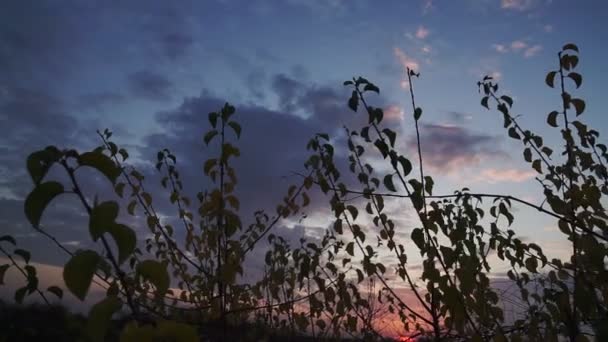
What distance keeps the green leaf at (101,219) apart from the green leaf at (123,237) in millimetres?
15

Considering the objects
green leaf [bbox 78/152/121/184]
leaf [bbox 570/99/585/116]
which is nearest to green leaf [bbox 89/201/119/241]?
green leaf [bbox 78/152/121/184]

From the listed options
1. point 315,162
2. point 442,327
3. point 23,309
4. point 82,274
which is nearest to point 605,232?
point 442,327

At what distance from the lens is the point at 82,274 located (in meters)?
1.14

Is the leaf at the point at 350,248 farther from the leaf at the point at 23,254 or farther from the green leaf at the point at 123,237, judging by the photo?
the green leaf at the point at 123,237

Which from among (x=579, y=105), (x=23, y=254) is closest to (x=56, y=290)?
(x=23, y=254)

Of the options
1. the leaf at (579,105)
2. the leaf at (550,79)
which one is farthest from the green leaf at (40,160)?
the leaf at (579,105)

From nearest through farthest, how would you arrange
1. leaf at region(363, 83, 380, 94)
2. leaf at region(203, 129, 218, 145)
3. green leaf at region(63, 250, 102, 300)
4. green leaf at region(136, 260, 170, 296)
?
green leaf at region(63, 250, 102, 300)
green leaf at region(136, 260, 170, 296)
leaf at region(363, 83, 380, 94)
leaf at region(203, 129, 218, 145)

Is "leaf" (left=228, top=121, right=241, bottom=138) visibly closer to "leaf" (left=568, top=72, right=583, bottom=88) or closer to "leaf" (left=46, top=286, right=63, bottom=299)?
"leaf" (left=46, top=286, right=63, bottom=299)

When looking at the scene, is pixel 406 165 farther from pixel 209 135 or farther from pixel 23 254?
pixel 23 254

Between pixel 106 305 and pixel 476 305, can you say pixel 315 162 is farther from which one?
pixel 106 305

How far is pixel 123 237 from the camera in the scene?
1.15 metres

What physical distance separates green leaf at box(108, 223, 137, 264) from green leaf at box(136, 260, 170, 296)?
0.10 m

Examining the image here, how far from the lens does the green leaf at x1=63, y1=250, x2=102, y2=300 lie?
1119 mm

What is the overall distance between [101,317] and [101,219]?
0.90 ft
